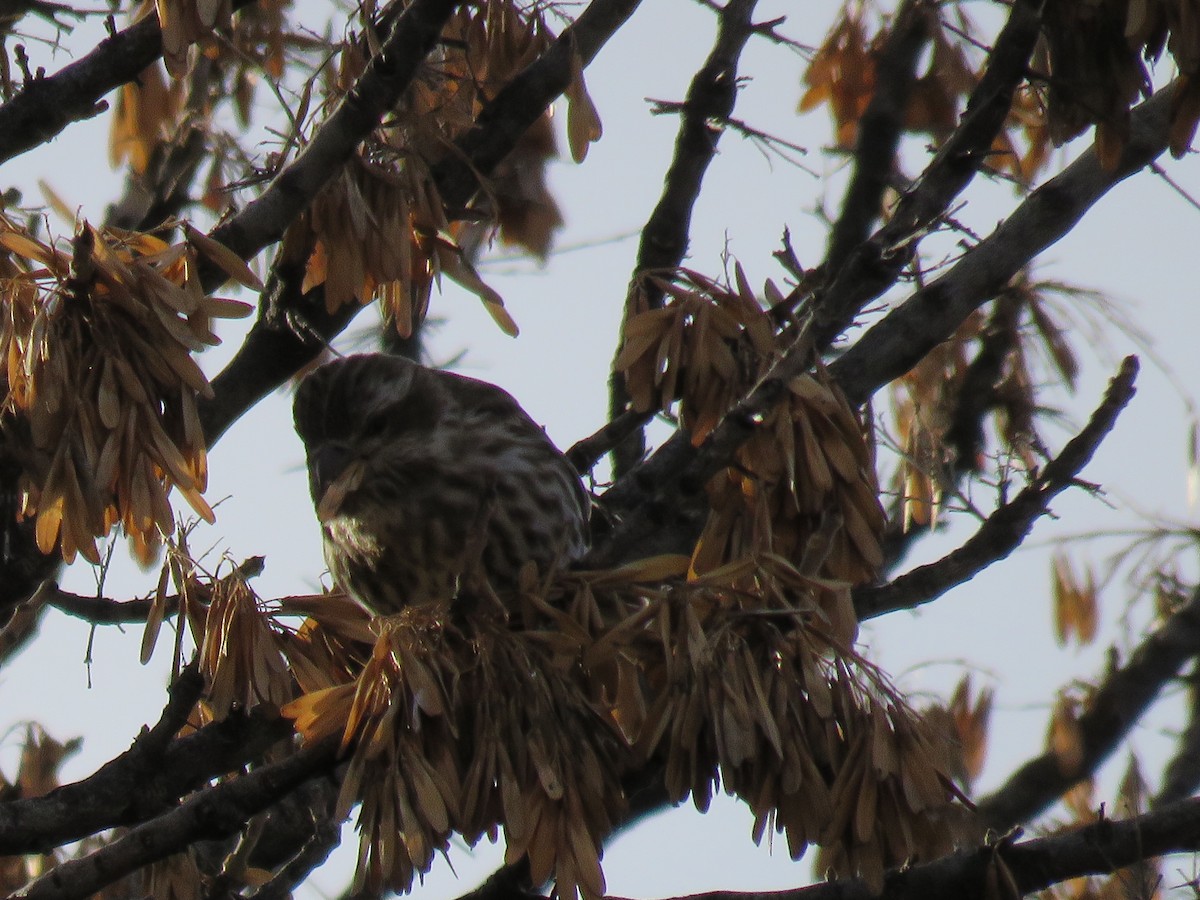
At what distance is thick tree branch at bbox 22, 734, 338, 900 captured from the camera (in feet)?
10.4

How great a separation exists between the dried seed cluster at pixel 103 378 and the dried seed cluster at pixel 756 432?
3.20ft

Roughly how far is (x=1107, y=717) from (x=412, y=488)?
2.34 metres

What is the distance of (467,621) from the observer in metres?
3.12

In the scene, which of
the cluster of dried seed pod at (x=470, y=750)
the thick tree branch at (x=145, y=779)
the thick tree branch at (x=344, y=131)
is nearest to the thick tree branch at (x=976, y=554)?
the cluster of dried seed pod at (x=470, y=750)

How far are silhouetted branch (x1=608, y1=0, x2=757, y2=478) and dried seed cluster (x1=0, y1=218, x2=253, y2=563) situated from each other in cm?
223

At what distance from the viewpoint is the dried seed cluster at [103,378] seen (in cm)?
307

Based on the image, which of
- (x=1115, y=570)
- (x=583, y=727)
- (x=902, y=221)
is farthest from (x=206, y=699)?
(x=1115, y=570)

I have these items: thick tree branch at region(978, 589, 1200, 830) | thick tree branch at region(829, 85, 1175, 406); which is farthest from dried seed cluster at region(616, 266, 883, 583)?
thick tree branch at region(978, 589, 1200, 830)

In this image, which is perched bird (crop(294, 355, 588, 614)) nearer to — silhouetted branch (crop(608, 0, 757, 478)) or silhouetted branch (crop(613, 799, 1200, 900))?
silhouetted branch (crop(608, 0, 757, 478))

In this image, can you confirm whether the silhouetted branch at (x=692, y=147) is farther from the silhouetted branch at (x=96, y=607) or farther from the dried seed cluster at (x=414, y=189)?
the silhouetted branch at (x=96, y=607)

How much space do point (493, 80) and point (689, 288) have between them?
96 cm

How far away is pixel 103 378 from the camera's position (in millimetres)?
3068

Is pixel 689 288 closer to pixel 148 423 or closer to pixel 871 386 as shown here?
pixel 871 386

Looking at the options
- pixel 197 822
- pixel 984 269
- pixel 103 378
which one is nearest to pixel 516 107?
pixel 984 269
